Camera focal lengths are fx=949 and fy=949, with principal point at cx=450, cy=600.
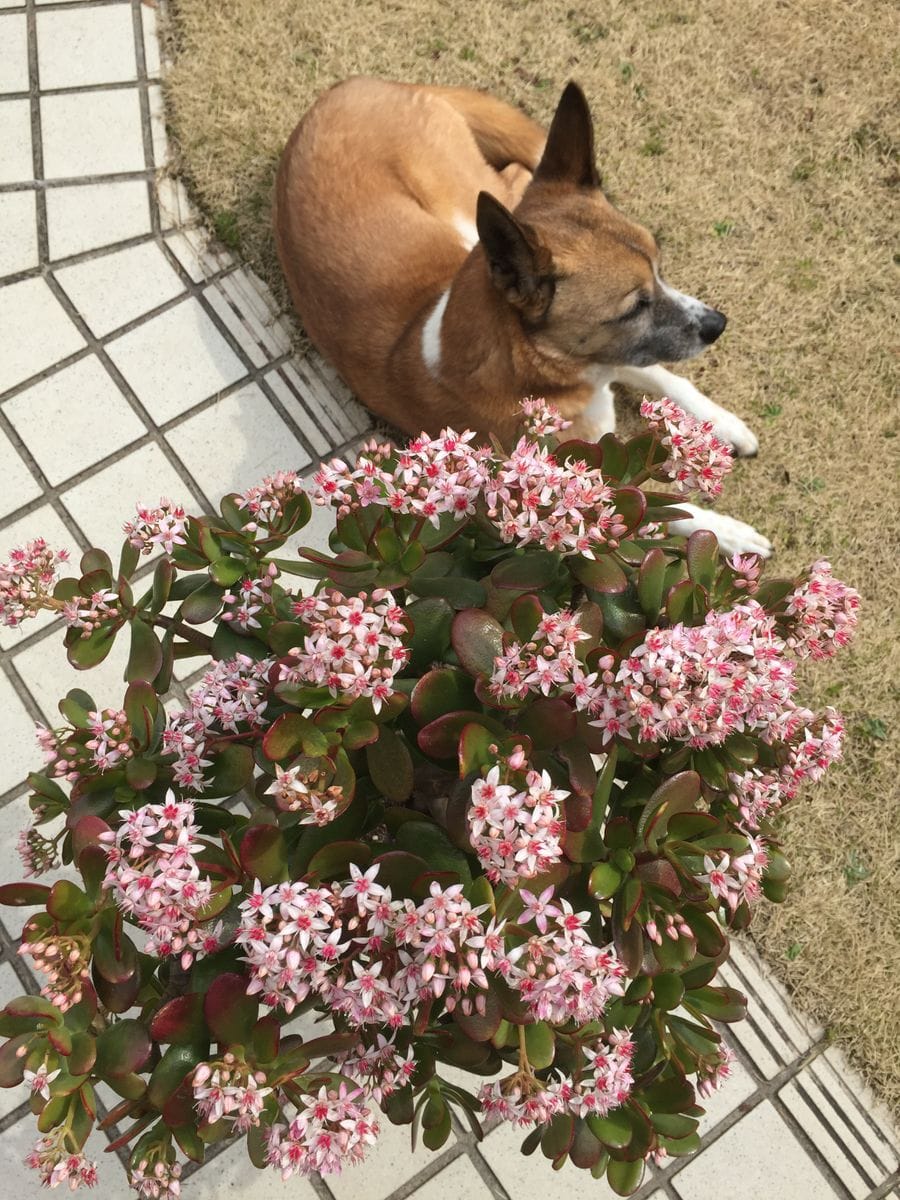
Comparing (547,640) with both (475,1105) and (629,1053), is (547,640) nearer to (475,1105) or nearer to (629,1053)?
(629,1053)

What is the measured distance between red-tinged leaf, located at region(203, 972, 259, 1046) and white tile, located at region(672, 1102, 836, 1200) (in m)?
1.76

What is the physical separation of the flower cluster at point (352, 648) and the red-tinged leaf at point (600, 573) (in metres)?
0.30

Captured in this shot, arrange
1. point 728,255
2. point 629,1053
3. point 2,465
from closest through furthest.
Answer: point 629,1053 < point 2,465 < point 728,255

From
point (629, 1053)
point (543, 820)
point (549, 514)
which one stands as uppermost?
point (549, 514)

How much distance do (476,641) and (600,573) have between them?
0.23 metres

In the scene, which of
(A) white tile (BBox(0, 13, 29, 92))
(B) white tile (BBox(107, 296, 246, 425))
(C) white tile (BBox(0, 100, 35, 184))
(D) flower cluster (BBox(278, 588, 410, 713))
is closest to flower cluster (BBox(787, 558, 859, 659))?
(D) flower cluster (BBox(278, 588, 410, 713))

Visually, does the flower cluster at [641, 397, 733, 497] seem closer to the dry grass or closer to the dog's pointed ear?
the dog's pointed ear

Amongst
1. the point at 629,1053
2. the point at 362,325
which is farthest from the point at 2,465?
the point at 629,1053

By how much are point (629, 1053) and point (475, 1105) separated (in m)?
0.34

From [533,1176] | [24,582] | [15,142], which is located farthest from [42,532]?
[533,1176]

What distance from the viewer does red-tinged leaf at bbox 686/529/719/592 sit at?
1549 mm

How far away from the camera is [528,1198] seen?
2.50m

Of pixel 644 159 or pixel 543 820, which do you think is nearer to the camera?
pixel 543 820

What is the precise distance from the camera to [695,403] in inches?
125
